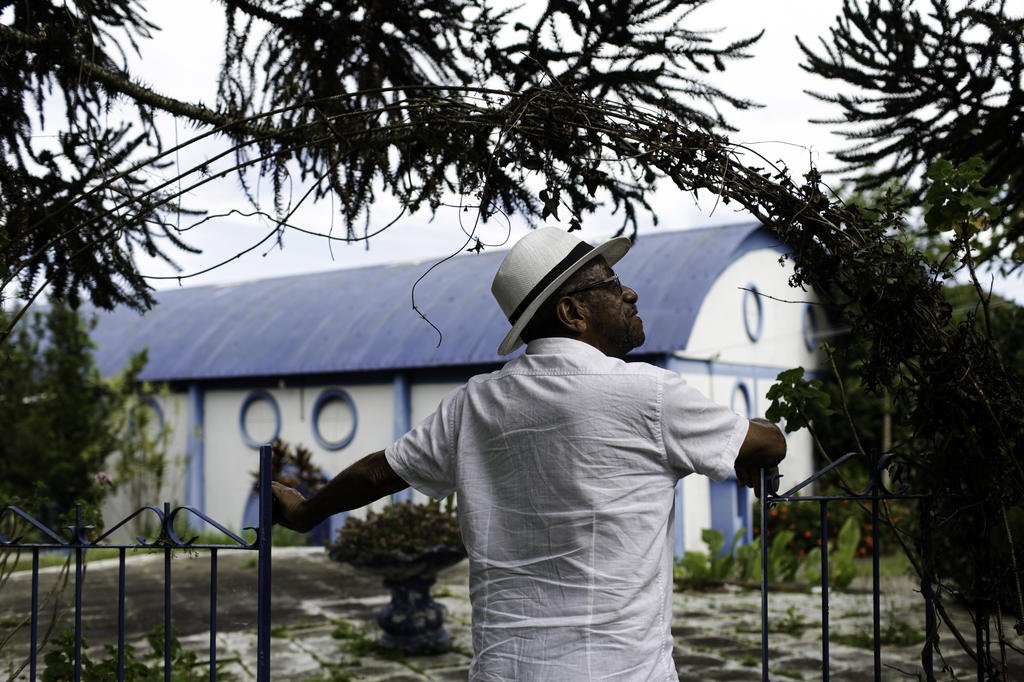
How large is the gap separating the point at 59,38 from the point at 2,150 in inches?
28.8

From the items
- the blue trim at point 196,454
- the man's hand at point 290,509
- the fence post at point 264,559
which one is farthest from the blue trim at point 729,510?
the man's hand at point 290,509

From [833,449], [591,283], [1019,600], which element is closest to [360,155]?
[591,283]

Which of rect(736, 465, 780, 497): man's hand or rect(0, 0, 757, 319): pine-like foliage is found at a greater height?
rect(0, 0, 757, 319): pine-like foliage

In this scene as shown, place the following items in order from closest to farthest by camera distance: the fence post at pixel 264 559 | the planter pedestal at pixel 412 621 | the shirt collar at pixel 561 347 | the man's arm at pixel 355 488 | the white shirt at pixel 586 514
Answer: the white shirt at pixel 586 514 → the shirt collar at pixel 561 347 → the man's arm at pixel 355 488 → the fence post at pixel 264 559 → the planter pedestal at pixel 412 621

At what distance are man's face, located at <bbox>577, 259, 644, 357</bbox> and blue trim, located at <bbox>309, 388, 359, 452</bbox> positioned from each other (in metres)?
12.4

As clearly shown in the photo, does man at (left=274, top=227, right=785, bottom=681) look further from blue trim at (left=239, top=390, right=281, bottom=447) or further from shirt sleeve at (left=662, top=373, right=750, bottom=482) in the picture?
blue trim at (left=239, top=390, right=281, bottom=447)

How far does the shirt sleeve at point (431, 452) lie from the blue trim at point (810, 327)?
47.7ft

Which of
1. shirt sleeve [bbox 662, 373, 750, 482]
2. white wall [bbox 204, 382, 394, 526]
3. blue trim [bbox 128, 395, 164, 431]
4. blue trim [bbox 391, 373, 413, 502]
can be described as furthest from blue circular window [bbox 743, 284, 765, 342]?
shirt sleeve [bbox 662, 373, 750, 482]

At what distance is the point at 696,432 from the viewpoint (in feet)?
7.48

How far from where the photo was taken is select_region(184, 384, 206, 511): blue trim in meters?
15.9

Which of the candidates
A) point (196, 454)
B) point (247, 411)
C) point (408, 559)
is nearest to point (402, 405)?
point (247, 411)

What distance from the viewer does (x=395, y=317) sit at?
14820 mm

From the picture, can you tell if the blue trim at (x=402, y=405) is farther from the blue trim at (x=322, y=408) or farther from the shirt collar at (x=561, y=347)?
the shirt collar at (x=561, y=347)

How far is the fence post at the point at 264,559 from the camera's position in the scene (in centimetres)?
317
